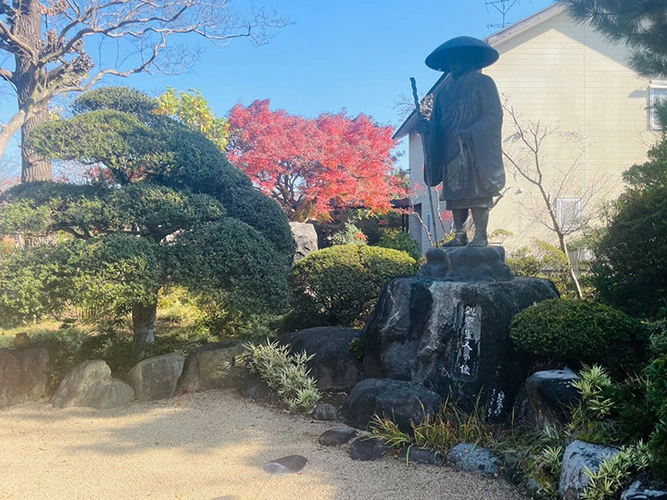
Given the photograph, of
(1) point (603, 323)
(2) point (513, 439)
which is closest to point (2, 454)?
(2) point (513, 439)

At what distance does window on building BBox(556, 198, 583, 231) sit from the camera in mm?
12094

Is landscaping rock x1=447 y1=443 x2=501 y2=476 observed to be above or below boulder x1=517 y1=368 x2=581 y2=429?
below

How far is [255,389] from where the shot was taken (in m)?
5.92

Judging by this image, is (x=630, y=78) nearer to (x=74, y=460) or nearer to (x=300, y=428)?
(x=300, y=428)

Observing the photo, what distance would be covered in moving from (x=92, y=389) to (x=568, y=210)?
11.2 meters

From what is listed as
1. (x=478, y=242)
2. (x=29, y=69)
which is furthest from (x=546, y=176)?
(x=29, y=69)

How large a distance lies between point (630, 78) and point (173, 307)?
1355cm

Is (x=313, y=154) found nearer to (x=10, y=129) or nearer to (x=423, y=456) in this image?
(x=10, y=129)

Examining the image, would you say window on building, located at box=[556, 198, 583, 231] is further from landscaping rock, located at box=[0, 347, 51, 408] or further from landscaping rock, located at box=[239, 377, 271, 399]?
landscaping rock, located at box=[0, 347, 51, 408]

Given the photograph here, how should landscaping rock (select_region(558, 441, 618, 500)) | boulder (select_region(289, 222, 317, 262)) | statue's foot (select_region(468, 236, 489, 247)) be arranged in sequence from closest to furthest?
landscaping rock (select_region(558, 441, 618, 500)) → statue's foot (select_region(468, 236, 489, 247)) → boulder (select_region(289, 222, 317, 262))

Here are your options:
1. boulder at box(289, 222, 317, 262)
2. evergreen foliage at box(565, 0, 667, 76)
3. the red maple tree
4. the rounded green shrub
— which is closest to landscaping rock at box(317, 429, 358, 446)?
evergreen foliage at box(565, 0, 667, 76)

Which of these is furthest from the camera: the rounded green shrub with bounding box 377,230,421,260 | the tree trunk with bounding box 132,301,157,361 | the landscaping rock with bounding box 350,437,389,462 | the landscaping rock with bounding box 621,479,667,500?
the rounded green shrub with bounding box 377,230,421,260

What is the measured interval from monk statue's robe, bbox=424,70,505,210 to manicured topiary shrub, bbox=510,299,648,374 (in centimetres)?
171

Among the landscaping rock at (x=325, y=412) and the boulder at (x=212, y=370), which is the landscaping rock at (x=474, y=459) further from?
the boulder at (x=212, y=370)
